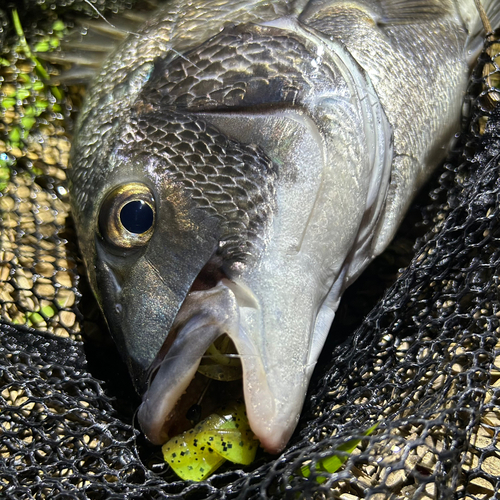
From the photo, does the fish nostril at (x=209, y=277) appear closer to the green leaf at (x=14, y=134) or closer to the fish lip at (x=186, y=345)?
the fish lip at (x=186, y=345)

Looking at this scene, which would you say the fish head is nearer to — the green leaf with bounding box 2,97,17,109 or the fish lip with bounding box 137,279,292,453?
the fish lip with bounding box 137,279,292,453

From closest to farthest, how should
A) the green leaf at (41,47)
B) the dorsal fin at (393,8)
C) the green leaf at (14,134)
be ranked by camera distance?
1. the dorsal fin at (393,8)
2. the green leaf at (41,47)
3. the green leaf at (14,134)

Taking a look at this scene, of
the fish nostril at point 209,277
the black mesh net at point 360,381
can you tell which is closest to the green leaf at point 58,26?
the black mesh net at point 360,381

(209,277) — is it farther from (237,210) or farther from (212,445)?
(212,445)

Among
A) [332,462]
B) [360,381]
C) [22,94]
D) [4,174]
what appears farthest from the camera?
[22,94]

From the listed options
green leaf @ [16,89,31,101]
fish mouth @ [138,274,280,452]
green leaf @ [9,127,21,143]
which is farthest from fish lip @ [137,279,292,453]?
green leaf @ [16,89,31,101]

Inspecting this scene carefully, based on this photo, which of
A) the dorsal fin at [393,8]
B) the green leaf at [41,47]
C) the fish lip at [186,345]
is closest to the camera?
the fish lip at [186,345]

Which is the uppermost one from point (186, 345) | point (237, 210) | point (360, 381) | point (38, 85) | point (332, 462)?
point (237, 210)

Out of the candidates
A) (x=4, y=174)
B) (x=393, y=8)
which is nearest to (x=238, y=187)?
(x=393, y=8)
